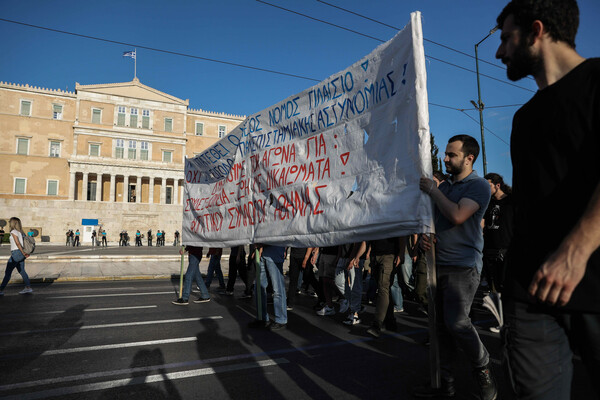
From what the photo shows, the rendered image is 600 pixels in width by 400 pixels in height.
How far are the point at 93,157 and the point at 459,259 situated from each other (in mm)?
54118

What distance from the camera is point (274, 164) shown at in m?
4.97

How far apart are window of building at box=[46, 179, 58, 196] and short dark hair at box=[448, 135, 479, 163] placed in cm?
5411

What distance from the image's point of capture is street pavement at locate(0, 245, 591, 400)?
10.7 ft

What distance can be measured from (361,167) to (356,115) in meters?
0.54

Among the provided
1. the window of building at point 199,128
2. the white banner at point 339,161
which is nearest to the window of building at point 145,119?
the window of building at point 199,128

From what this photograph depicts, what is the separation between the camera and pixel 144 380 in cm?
347

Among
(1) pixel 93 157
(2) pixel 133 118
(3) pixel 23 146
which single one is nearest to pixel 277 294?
(1) pixel 93 157

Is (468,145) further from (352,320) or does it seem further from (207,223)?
(207,223)

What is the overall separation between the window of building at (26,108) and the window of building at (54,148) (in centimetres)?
415

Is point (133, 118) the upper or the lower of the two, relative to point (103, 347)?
upper

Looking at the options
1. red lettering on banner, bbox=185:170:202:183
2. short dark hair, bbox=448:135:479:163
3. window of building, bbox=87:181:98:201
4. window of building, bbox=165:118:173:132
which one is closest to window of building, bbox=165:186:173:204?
window of building, bbox=165:118:173:132

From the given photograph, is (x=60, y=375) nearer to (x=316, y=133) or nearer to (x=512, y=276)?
(x=316, y=133)

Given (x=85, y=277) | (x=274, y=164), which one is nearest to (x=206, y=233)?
(x=274, y=164)

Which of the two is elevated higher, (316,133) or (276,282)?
(316,133)
